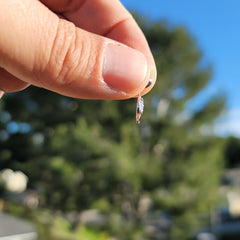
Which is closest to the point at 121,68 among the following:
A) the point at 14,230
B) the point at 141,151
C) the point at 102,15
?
the point at 102,15

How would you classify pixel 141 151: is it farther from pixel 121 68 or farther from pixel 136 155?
pixel 121 68

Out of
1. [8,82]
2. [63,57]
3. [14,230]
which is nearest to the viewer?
[63,57]

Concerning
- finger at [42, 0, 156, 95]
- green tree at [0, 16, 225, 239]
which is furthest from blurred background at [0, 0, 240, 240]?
finger at [42, 0, 156, 95]

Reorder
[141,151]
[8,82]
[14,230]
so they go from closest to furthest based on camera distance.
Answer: [8,82]
[14,230]
[141,151]

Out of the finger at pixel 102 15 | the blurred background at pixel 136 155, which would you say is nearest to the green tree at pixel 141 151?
the blurred background at pixel 136 155

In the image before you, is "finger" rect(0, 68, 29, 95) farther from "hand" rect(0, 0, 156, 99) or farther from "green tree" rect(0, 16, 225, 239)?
"green tree" rect(0, 16, 225, 239)

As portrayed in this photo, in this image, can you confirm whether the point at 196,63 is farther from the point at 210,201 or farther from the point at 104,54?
the point at 104,54
